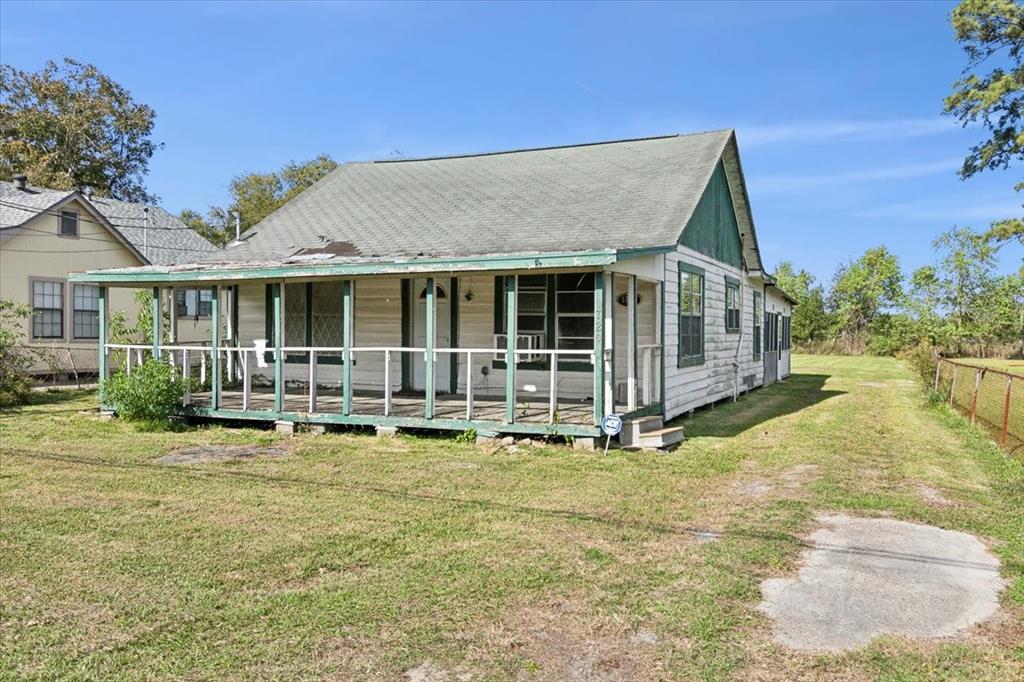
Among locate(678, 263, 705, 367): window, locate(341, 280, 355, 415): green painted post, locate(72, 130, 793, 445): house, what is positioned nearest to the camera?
locate(72, 130, 793, 445): house

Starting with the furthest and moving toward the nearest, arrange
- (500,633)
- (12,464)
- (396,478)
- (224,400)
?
(224,400) < (12,464) < (396,478) < (500,633)

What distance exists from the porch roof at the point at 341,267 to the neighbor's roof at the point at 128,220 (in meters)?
9.33

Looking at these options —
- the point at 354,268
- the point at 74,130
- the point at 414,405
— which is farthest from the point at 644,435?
the point at 74,130

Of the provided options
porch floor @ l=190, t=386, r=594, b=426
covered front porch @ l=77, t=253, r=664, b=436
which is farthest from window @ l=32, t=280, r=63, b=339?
porch floor @ l=190, t=386, r=594, b=426

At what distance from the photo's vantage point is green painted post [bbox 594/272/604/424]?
9094 mm

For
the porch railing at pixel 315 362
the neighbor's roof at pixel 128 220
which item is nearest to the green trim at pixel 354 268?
the porch railing at pixel 315 362

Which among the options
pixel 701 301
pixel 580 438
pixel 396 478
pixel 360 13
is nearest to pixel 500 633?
pixel 396 478

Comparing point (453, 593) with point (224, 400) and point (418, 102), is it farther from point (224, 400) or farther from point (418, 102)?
point (418, 102)

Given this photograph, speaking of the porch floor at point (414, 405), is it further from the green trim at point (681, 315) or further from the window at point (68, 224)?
the window at point (68, 224)

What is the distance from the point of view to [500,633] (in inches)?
148

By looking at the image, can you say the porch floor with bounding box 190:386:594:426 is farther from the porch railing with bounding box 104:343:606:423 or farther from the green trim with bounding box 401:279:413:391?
the green trim with bounding box 401:279:413:391

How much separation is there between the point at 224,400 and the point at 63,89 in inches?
1352

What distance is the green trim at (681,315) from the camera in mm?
12289

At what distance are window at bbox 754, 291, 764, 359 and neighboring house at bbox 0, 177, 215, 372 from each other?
1410 centimetres
